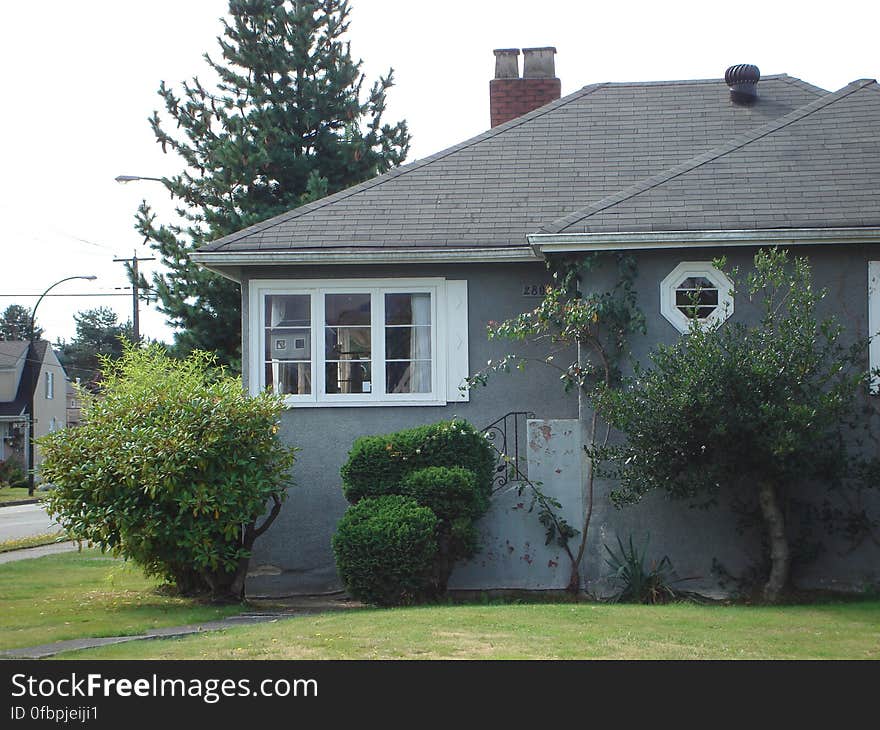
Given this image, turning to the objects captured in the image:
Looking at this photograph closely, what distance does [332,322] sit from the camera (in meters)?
13.1

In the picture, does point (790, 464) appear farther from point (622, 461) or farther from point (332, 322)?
point (332, 322)

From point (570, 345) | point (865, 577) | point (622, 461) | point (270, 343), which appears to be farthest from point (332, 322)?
point (865, 577)

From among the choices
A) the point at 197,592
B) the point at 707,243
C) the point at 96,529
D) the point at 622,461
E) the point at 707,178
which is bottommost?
the point at 197,592

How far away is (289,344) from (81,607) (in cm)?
368

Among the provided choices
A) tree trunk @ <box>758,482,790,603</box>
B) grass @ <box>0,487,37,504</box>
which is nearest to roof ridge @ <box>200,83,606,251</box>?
tree trunk @ <box>758,482,790,603</box>

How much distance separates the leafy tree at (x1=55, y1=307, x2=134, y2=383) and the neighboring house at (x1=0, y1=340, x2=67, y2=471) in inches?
793

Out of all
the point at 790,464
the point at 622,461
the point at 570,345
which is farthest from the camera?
the point at 570,345

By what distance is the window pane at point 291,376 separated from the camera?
516 inches

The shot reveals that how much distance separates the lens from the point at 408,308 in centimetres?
1312

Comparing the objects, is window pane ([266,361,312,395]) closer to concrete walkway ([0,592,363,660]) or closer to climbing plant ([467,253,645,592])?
climbing plant ([467,253,645,592])

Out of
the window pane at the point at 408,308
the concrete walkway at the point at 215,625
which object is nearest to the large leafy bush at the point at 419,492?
the concrete walkway at the point at 215,625

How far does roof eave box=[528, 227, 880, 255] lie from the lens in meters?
11.4

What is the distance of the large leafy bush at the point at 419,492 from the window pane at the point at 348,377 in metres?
1.13
